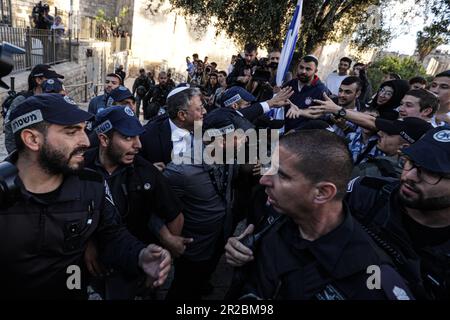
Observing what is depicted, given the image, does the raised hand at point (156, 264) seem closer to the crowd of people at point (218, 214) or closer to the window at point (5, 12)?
the crowd of people at point (218, 214)

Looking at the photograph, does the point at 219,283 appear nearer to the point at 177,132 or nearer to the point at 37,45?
the point at 177,132

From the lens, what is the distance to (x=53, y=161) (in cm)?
184

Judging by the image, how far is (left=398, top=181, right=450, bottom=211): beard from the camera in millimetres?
1782

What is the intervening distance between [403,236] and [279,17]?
7.89 meters

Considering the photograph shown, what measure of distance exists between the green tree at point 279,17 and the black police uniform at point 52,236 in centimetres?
754

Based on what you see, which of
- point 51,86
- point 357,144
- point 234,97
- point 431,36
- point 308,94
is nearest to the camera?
point 357,144

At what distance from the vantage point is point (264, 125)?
4027 mm

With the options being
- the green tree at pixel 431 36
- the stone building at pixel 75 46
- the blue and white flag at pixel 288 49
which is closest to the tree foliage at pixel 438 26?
the green tree at pixel 431 36

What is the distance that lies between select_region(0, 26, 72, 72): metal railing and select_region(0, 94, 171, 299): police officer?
7.26 metres

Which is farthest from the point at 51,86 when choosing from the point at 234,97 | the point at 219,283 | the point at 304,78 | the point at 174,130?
the point at 304,78

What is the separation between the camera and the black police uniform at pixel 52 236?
170cm
